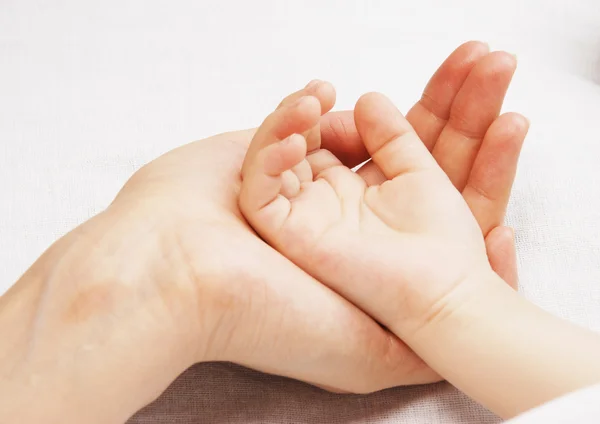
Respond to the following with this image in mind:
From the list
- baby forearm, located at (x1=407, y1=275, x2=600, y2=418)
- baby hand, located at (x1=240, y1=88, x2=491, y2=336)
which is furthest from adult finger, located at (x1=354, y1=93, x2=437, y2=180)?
baby forearm, located at (x1=407, y1=275, x2=600, y2=418)

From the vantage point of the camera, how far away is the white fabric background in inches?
30.0

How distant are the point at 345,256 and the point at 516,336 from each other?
0.15 m

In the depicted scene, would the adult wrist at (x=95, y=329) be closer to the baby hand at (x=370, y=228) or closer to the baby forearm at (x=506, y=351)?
the baby hand at (x=370, y=228)

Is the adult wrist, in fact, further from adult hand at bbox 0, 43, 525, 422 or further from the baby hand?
the baby hand

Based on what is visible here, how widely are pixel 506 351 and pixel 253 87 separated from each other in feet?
1.59

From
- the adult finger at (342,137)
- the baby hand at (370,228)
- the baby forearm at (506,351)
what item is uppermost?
the adult finger at (342,137)

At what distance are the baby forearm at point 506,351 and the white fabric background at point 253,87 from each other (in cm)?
7

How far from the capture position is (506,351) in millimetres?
583

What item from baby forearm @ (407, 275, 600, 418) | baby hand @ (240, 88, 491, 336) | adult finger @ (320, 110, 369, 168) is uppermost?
adult finger @ (320, 110, 369, 168)

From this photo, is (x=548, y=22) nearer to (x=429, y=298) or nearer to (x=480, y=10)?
(x=480, y=10)

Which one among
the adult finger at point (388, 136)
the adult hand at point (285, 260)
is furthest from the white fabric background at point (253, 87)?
the adult finger at point (388, 136)

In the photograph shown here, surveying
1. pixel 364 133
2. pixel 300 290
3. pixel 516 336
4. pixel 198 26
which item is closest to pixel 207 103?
pixel 198 26

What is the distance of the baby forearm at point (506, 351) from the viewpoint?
56cm

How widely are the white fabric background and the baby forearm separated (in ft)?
0.22
